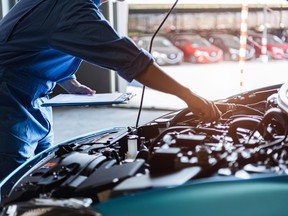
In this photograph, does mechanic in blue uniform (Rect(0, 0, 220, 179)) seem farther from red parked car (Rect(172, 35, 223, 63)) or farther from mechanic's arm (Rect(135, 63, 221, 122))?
red parked car (Rect(172, 35, 223, 63))

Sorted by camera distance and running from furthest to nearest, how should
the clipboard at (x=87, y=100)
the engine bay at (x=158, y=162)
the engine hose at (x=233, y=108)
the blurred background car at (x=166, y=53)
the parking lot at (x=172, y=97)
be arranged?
the blurred background car at (x=166, y=53), the parking lot at (x=172, y=97), the engine hose at (x=233, y=108), the clipboard at (x=87, y=100), the engine bay at (x=158, y=162)

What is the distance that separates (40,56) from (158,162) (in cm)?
72

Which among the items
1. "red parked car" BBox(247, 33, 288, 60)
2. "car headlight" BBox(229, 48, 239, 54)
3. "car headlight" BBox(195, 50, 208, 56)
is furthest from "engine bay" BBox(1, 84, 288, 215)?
"car headlight" BBox(229, 48, 239, 54)

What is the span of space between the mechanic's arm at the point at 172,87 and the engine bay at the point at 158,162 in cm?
9

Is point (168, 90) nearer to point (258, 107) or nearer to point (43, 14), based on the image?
point (43, 14)

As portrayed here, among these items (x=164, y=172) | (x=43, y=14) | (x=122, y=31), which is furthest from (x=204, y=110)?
(x=122, y=31)

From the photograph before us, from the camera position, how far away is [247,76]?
7973 mm

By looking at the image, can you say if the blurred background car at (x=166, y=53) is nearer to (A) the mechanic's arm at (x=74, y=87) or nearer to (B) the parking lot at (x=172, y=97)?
(B) the parking lot at (x=172, y=97)

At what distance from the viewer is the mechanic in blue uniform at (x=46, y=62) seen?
1.52 m

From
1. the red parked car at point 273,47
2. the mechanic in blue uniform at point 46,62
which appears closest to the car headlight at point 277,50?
the red parked car at point 273,47

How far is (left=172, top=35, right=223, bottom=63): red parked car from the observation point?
36.2 feet

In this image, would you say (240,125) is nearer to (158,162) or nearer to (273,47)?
(158,162)

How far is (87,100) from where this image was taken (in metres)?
1.77

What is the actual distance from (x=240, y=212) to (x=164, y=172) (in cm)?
24
